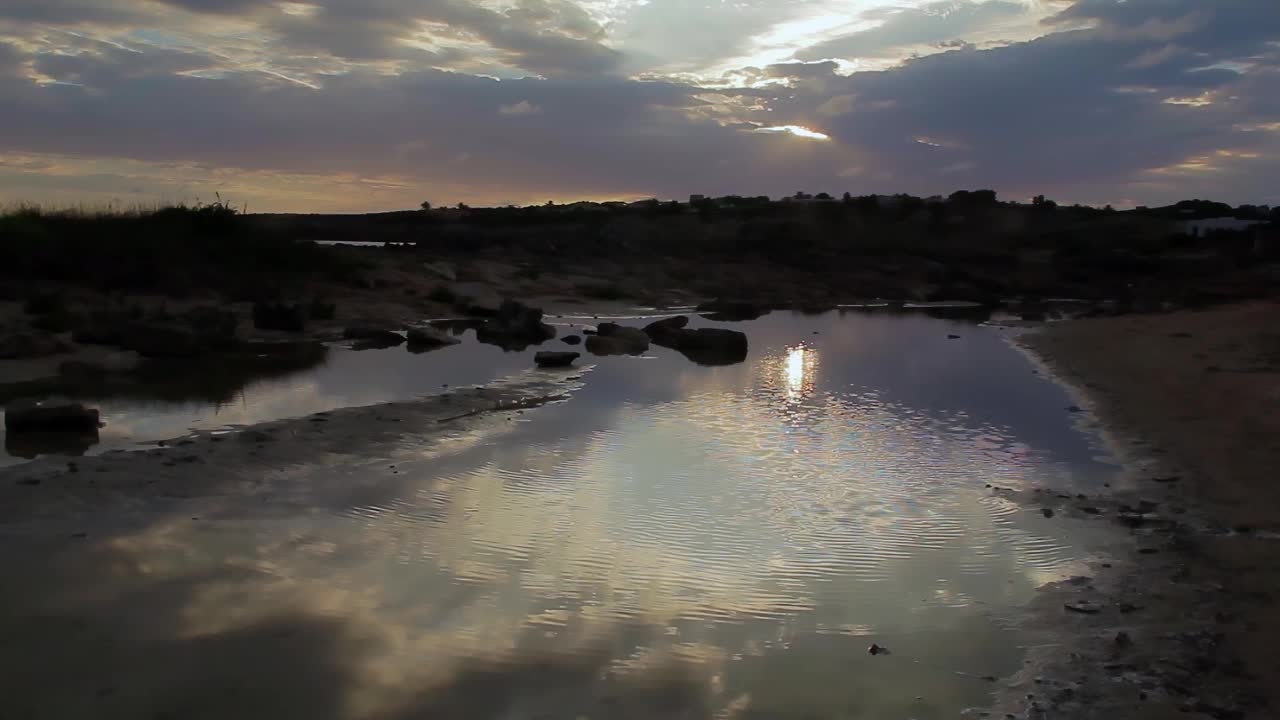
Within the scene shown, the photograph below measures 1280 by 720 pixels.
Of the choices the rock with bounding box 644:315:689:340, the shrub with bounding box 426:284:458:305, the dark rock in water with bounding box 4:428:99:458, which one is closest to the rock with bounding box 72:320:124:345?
the dark rock in water with bounding box 4:428:99:458

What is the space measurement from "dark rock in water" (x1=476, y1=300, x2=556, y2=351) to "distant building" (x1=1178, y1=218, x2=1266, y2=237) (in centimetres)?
5371

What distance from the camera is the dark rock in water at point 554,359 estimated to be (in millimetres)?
15711

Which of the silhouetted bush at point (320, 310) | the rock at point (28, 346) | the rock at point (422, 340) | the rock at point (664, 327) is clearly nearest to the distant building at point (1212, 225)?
the rock at point (664, 327)

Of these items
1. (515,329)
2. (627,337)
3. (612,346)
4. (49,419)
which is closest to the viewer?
(49,419)

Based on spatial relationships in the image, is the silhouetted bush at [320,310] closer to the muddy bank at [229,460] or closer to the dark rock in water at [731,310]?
the muddy bank at [229,460]

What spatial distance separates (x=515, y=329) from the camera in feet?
65.9

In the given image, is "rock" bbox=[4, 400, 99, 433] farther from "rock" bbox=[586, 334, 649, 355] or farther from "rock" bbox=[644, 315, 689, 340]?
"rock" bbox=[644, 315, 689, 340]

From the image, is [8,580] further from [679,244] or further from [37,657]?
[679,244]

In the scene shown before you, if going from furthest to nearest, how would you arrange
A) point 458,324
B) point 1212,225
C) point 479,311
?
point 1212,225 → point 479,311 → point 458,324

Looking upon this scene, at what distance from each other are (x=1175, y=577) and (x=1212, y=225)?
77525mm

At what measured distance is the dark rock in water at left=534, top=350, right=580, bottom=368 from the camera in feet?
51.5

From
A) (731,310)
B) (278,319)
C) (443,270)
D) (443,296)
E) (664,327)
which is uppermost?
(443,270)

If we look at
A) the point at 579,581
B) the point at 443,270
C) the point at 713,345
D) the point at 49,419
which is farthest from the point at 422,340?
the point at 443,270

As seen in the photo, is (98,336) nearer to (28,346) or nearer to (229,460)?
(28,346)
